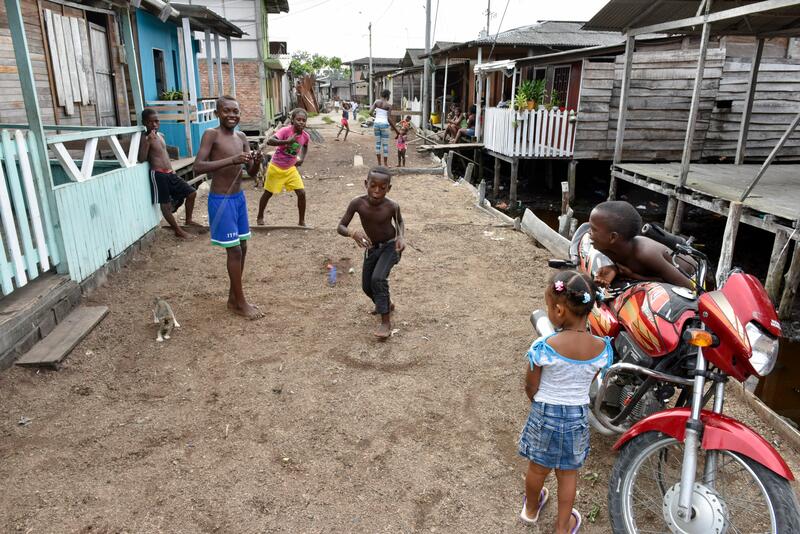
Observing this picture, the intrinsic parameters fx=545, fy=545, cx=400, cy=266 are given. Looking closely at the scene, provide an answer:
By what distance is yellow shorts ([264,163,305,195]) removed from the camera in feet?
24.9

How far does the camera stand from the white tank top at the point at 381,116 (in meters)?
13.5

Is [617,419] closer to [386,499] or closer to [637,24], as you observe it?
[386,499]

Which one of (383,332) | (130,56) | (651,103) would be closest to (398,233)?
(383,332)

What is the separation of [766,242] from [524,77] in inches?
437

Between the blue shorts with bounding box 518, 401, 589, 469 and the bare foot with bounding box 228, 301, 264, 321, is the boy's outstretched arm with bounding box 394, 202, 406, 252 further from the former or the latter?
the blue shorts with bounding box 518, 401, 589, 469

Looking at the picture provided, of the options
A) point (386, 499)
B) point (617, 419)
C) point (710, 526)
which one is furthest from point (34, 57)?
point (710, 526)

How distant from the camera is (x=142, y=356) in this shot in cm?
397

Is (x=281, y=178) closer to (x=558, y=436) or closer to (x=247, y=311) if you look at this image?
(x=247, y=311)

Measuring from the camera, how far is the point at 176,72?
14.2 meters

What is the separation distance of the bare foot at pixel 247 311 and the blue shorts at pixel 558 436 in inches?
116

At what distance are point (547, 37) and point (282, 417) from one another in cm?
1903

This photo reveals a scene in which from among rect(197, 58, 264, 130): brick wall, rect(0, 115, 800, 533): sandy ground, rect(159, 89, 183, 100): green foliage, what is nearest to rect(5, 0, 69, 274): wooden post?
rect(0, 115, 800, 533): sandy ground

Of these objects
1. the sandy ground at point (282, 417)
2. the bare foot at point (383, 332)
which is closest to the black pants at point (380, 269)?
the bare foot at point (383, 332)

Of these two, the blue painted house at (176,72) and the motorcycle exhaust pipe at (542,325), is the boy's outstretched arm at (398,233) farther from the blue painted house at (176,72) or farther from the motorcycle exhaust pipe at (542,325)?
the blue painted house at (176,72)
